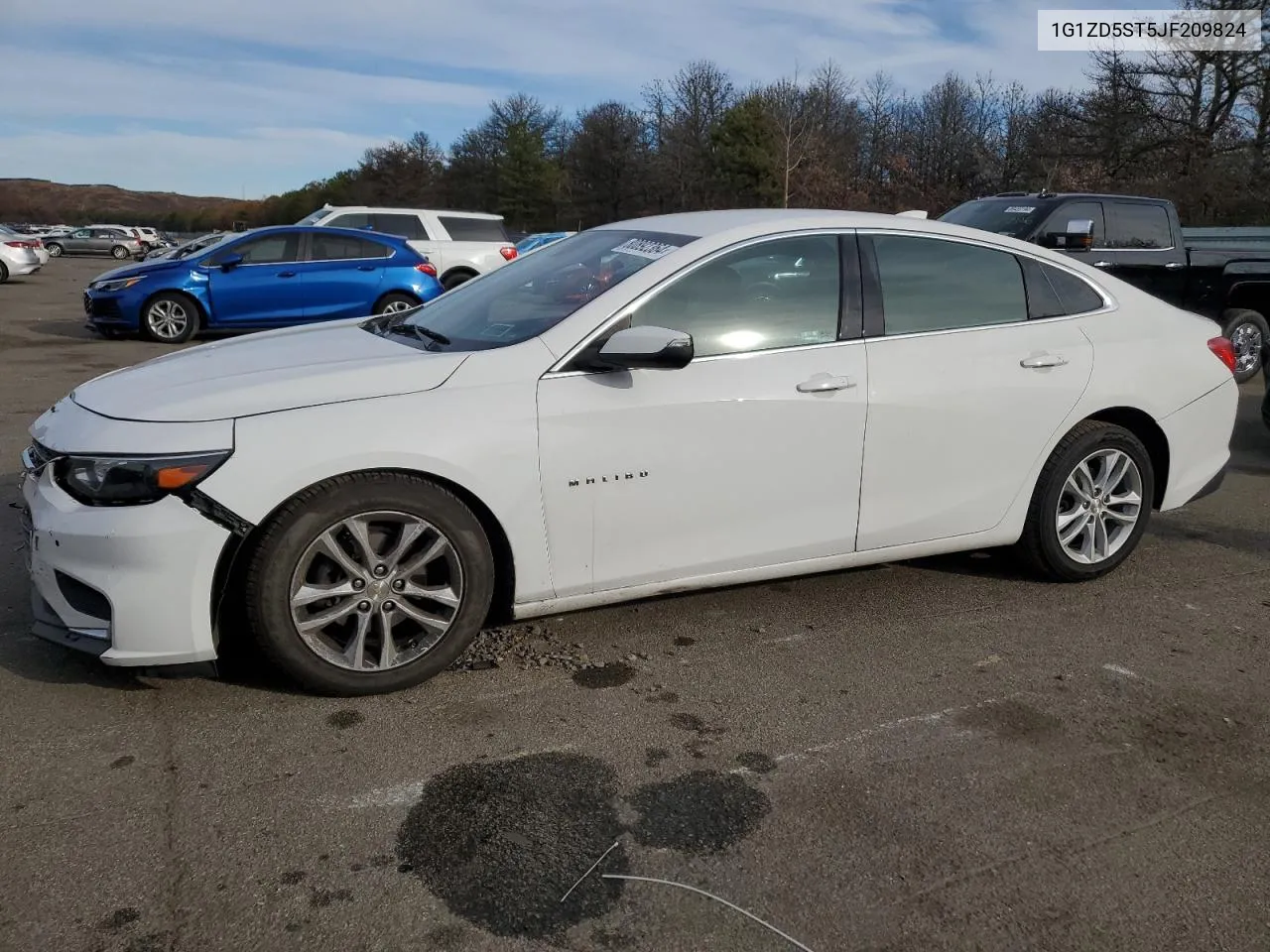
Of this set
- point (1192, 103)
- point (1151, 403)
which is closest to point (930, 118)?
point (1192, 103)

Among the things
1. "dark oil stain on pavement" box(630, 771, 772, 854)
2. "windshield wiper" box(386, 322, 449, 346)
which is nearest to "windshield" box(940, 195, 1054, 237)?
"windshield wiper" box(386, 322, 449, 346)

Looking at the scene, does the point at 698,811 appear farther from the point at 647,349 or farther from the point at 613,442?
the point at 647,349

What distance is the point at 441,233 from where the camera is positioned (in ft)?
54.7

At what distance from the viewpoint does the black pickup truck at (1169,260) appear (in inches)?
404

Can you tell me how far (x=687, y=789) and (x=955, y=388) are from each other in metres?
2.05

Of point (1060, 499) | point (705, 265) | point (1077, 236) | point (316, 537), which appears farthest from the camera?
point (1077, 236)

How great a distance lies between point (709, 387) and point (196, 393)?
1719 mm

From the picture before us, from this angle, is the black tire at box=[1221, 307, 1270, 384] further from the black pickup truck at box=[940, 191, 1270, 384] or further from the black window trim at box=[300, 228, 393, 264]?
the black window trim at box=[300, 228, 393, 264]

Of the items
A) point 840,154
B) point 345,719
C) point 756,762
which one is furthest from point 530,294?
point 840,154

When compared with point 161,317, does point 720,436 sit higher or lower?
higher

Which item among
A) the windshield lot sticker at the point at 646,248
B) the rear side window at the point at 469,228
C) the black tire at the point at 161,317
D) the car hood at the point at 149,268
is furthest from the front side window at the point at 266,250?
the windshield lot sticker at the point at 646,248

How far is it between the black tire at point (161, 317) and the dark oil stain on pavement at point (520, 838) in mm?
11888

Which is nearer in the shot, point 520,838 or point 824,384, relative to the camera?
point 520,838

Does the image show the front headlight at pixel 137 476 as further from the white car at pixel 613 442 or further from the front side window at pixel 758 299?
the front side window at pixel 758 299
